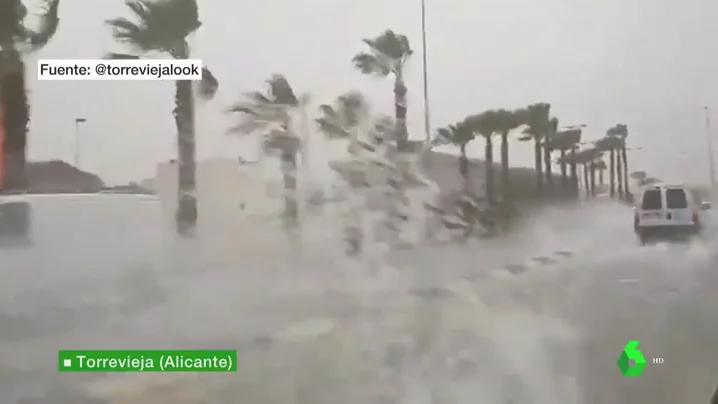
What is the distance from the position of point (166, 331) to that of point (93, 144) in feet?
0.86

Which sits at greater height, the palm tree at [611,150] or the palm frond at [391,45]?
the palm frond at [391,45]

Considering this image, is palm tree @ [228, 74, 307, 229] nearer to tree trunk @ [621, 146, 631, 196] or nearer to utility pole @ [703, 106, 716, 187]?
tree trunk @ [621, 146, 631, 196]

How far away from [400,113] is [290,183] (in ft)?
0.57

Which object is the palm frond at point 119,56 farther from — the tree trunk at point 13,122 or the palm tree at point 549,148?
the palm tree at point 549,148

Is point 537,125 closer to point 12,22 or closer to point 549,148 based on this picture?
point 549,148

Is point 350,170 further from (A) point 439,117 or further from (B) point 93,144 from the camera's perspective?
(B) point 93,144

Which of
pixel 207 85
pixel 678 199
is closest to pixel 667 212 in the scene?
pixel 678 199

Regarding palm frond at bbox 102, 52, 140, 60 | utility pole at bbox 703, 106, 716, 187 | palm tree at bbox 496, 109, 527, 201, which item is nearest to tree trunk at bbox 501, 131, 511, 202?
palm tree at bbox 496, 109, 527, 201

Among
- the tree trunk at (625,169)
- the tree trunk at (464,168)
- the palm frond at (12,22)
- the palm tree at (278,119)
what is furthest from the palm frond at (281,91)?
the tree trunk at (625,169)

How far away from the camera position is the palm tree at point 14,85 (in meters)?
0.97

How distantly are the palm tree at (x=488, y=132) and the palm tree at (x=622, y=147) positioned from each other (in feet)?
0.50

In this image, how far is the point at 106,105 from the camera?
972mm
